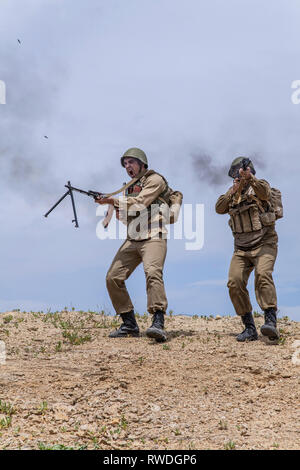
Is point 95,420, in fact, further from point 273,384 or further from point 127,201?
point 127,201

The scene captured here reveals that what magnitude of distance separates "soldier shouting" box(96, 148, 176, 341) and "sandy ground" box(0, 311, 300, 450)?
1.61 ft

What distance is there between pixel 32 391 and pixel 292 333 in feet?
16.2

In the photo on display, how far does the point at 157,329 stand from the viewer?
799cm

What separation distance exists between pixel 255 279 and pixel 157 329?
1652mm

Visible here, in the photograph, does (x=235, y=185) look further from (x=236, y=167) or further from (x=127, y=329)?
(x=127, y=329)

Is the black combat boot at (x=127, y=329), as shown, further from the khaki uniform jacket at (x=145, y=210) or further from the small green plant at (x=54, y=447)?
the small green plant at (x=54, y=447)

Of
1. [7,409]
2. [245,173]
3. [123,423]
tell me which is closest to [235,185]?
[245,173]

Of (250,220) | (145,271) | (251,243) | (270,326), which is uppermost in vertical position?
(250,220)

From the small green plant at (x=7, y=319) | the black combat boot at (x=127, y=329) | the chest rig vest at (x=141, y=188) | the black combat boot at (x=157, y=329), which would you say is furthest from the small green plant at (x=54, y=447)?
the small green plant at (x=7, y=319)

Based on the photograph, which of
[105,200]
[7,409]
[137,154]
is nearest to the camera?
[7,409]

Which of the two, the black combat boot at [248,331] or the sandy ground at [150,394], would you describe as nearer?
the sandy ground at [150,394]

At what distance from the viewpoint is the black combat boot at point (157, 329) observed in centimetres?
796

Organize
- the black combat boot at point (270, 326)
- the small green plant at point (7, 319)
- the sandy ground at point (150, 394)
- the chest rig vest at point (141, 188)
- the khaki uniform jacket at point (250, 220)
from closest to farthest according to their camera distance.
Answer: the sandy ground at point (150, 394) < the black combat boot at point (270, 326) < the khaki uniform jacket at point (250, 220) < the chest rig vest at point (141, 188) < the small green plant at point (7, 319)
